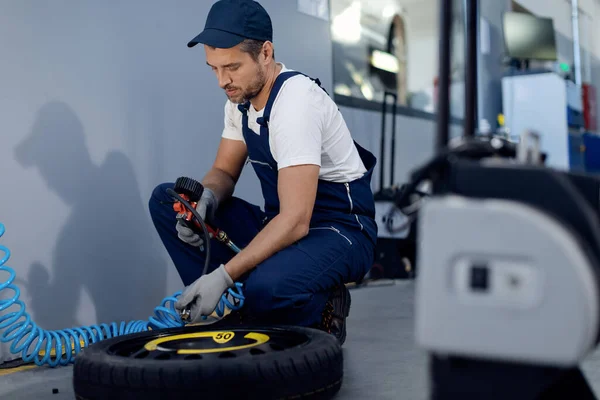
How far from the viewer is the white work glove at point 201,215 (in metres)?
1.87

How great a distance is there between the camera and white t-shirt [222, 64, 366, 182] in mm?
1698

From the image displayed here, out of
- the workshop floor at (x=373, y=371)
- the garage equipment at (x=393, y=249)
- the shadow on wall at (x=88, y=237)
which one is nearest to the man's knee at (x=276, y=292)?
the workshop floor at (x=373, y=371)

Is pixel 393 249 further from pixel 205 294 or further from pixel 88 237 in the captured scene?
pixel 205 294

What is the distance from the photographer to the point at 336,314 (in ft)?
6.11

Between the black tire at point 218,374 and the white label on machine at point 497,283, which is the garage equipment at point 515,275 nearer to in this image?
the white label on machine at point 497,283

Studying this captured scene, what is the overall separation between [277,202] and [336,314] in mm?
361

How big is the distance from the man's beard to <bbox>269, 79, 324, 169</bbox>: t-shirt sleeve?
78 mm

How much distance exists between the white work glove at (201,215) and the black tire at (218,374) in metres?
0.50

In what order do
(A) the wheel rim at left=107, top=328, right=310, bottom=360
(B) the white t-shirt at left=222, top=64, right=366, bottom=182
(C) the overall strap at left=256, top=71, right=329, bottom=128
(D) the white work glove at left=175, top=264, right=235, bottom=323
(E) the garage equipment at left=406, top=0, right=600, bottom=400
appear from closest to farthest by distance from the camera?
(E) the garage equipment at left=406, top=0, right=600, bottom=400
(A) the wheel rim at left=107, top=328, right=310, bottom=360
(D) the white work glove at left=175, top=264, right=235, bottom=323
(B) the white t-shirt at left=222, top=64, right=366, bottom=182
(C) the overall strap at left=256, top=71, right=329, bottom=128

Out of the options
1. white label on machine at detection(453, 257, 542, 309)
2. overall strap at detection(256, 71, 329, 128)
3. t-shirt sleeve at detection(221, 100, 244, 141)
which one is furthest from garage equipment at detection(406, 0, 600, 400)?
t-shirt sleeve at detection(221, 100, 244, 141)

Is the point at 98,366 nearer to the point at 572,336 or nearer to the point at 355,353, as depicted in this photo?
the point at 355,353

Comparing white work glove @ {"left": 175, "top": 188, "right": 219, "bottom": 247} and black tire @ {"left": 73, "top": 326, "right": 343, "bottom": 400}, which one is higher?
white work glove @ {"left": 175, "top": 188, "right": 219, "bottom": 247}

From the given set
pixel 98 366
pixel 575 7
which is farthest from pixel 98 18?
pixel 575 7

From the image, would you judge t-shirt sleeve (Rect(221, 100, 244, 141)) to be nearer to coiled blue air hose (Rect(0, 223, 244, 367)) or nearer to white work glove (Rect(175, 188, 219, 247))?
white work glove (Rect(175, 188, 219, 247))
